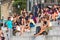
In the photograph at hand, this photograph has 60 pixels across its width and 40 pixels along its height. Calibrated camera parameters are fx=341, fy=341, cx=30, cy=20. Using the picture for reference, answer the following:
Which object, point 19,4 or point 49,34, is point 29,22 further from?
point 19,4

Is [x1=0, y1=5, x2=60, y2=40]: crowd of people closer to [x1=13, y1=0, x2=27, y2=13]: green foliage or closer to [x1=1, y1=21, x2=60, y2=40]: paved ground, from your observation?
[x1=1, y1=21, x2=60, y2=40]: paved ground

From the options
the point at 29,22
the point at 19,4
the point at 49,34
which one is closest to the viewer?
the point at 49,34

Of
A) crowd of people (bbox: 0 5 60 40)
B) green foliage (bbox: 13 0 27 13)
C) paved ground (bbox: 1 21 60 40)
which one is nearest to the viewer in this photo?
crowd of people (bbox: 0 5 60 40)

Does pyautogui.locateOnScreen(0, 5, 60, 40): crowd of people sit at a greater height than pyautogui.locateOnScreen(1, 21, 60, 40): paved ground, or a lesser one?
greater

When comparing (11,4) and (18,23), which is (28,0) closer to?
(11,4)

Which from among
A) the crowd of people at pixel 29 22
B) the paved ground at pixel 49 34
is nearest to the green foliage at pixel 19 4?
the crowd of people at pixel 29 22

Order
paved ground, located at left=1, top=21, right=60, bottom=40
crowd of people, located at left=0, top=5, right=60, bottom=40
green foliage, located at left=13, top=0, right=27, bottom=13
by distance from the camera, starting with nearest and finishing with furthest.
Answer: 1. crowd of people, located at left=0, top=5, right=60, bottom=40
2. paved ground, located at left=1, top=21, right=60, bottom=40
3. green foliage, located at left=13, top=0, right=27, bottom=13

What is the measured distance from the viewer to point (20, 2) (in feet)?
107

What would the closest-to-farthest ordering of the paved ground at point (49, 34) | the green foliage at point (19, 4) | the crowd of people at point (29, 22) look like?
1. the crowd of people at point (29, 22)
2. the paved ground at point (49, 34)
3. the green foliage at point (19, 4)

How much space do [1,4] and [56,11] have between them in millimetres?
13168

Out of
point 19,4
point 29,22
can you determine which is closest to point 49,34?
point 29,22

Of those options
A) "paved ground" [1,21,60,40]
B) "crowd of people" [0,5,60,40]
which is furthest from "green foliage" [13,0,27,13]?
"paved ground" [1,21,60,40]

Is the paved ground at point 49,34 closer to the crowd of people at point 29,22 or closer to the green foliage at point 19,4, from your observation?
the crowd of people at point 29,22

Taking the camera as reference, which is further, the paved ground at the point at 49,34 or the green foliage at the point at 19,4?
the green foliage at the point at 19,4
